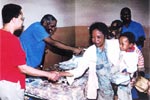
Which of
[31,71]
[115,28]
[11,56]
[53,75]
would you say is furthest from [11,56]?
[115,28]

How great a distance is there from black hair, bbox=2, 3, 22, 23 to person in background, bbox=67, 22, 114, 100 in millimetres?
450

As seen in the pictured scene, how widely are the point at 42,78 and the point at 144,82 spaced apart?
666mm

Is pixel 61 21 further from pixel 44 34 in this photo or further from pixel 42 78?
pixel 42 78

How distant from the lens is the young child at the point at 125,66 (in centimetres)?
176

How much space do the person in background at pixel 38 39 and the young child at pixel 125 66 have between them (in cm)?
41

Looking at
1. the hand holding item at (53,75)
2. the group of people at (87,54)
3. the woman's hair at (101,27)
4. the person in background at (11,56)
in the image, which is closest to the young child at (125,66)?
the group of people at (87,54)

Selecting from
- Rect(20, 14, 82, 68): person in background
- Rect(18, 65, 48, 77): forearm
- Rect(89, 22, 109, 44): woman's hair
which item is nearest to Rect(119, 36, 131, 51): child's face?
Rect(89, 22, 109, 44): woman's hair

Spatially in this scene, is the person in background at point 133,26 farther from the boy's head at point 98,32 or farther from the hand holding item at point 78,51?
the hand holding item at point 78,51

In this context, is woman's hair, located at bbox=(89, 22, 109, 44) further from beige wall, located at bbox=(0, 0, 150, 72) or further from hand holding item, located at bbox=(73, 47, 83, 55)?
hand holding item, located at bbox=(73, 47, 83, 55)

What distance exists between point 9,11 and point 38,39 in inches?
8.8

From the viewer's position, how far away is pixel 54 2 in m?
1.65

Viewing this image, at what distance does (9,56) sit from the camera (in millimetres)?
1504

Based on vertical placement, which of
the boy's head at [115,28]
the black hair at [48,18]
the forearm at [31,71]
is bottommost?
the forearm at [31,71]

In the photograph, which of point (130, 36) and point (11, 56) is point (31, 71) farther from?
point (130, 36)
